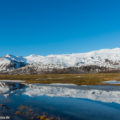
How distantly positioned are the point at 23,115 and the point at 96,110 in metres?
11.5

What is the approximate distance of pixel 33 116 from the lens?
2503 cm

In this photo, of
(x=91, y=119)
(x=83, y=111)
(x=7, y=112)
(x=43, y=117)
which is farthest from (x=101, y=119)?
(x=7, y=112)

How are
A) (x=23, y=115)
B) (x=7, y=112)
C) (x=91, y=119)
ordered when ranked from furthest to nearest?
1. (x=7, y=112)
2. (x=23, y=115)
3. (x=91, y=119)

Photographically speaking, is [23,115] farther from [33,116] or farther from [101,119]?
[101,119]

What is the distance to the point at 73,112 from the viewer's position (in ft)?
91.9

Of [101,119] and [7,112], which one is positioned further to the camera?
[7,112]

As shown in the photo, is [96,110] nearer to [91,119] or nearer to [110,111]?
[110,111]

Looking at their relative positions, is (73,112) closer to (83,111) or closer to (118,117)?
(83,111)

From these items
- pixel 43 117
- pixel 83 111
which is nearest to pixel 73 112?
pixel 83 111

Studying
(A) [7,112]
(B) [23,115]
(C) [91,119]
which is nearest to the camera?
(C) [91,119]

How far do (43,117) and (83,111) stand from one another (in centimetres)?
735

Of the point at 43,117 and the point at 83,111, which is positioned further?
the point at 83,111

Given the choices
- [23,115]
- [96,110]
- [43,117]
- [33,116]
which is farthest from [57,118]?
[96,110]

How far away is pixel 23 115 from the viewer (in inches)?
1008
